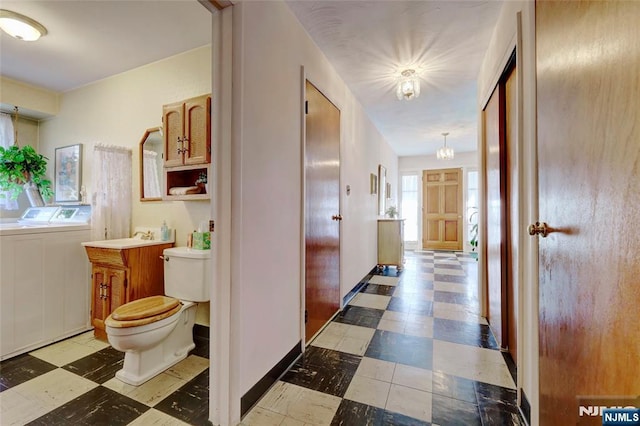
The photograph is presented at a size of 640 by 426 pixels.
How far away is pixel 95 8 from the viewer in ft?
5.96

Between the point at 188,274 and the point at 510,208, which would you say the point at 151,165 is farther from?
the point at 510,208

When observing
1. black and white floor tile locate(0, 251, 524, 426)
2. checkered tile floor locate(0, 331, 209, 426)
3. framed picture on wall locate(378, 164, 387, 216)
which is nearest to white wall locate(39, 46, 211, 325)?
checkered tile floor locate(0, 331, 209, 426)

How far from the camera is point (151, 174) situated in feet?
8.17

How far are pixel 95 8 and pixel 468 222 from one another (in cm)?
714

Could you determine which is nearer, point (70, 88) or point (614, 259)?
point (614, 259)

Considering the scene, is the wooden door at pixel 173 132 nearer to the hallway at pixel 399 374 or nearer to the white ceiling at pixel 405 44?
the white ceiling at pixel 405 44

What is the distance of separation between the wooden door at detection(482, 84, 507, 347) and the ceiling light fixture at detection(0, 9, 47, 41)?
3454mm

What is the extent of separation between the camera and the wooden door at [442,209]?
654cm

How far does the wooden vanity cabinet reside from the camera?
2070 millimetres

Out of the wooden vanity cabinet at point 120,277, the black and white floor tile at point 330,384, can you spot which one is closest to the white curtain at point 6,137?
the wooden vanity cabinet at point 120,277

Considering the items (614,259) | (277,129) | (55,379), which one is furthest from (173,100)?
(614,259)

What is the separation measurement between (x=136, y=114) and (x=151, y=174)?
615 mm

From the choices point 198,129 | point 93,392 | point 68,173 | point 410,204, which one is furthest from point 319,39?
point 410,204

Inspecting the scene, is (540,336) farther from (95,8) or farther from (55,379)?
(95,8)
